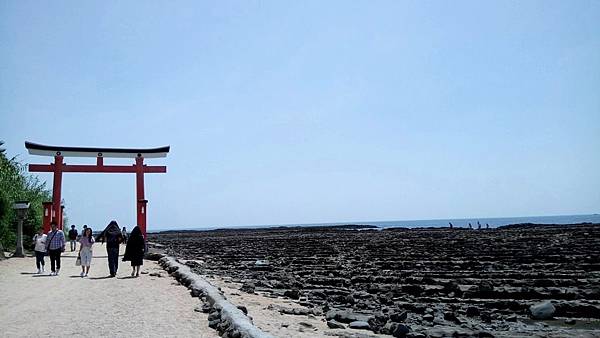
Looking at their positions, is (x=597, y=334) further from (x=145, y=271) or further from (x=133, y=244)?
(x=145, y=271)

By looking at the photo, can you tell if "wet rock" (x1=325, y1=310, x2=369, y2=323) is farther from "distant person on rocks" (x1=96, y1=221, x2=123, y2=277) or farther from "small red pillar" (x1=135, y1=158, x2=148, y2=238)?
"small red pillar" (x1=135, y1=158, x2=148, y2=238)

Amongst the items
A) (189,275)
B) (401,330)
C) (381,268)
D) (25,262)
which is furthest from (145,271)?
(401,330)

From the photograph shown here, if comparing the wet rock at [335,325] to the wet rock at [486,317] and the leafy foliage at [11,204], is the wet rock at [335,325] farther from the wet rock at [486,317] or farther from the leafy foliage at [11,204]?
the leafy foliage at [11,204]

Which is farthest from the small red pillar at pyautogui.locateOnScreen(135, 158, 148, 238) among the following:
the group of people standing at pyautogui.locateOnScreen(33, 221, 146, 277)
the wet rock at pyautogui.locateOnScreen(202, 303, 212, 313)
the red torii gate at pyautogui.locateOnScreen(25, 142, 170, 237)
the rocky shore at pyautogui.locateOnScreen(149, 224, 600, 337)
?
the wet rock at pyautogui.locateOnScreen(202, 303, 212, 313)

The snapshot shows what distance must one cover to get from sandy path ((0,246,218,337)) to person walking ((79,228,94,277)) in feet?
2.28

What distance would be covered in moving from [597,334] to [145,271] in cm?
1458

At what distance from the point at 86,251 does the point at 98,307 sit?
7.23 meters

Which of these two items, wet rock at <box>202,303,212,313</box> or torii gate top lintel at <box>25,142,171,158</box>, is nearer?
wet rock at <box>202,303,212,313</box>

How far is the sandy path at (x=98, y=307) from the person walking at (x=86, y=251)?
2.28ft

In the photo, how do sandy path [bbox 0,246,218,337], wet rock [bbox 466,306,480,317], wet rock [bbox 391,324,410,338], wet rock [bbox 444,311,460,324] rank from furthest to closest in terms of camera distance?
wet rock [bbox 466,306,480,317]
wet rock [bbox 444,311,460,324]
wet rock [bbox 391,324,410,338]
sandy path [bbox 0,246,218,337]

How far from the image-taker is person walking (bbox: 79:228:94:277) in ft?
54.7

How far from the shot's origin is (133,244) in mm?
16719

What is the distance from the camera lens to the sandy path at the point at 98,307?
26.2 feet

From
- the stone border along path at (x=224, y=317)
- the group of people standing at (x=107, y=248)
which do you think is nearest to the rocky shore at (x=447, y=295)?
the stone border along path at (x=224, y=317)
